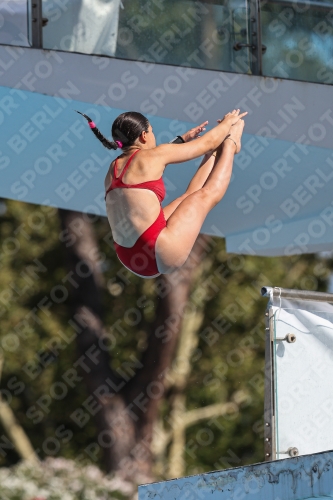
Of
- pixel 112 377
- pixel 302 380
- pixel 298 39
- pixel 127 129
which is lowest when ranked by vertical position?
pixel 302 380

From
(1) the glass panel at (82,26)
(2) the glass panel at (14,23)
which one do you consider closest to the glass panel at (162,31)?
(1) the glass panel at (82,26)

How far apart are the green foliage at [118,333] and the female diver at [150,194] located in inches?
200

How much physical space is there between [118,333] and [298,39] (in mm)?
4040

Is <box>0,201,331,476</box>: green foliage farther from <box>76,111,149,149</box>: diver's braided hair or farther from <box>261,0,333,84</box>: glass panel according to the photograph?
<box>76,111,149,149</box>: diver's braided hair

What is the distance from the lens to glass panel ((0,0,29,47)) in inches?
196

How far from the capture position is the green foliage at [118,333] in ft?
26.2

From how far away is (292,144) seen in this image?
223 inches

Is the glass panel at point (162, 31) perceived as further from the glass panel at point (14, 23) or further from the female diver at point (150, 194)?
the female diver at point (150, 194)

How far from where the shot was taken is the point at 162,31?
17.1 ft

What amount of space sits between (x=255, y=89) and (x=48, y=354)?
13.0ft

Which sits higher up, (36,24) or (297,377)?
(36,24)

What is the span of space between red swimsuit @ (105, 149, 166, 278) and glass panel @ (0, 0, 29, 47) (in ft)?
7.67

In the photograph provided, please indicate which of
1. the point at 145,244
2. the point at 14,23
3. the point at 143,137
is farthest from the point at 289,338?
the point at 14,23

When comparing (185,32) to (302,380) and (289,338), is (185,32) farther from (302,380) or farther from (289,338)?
(302,380)
